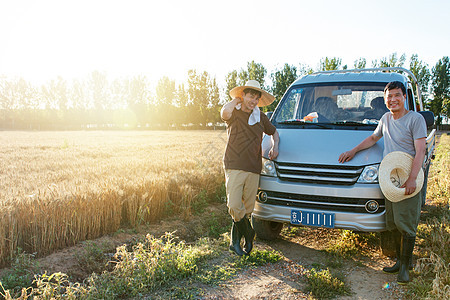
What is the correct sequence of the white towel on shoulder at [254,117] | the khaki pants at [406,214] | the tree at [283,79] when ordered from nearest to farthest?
1. the khaki pants at [406,214]
2. the white towel on shoulder at [254,117]
3. the tree at [283,79]

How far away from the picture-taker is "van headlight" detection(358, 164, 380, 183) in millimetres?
3804

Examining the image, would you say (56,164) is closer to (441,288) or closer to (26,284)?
(26,284)

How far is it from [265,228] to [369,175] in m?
1.71

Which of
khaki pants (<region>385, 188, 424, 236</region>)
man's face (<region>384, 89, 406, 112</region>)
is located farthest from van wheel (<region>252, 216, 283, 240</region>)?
man's face (<region>384, 89, 406, 112</region>)

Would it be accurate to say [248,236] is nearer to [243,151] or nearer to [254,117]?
[243,151]

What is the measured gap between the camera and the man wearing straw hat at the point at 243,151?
4168 mm

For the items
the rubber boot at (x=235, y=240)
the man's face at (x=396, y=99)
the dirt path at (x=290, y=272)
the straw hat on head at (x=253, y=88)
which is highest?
the straw hat on head at (x=253, y=88)

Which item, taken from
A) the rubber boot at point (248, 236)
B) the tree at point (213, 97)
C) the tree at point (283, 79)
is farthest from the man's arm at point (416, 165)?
the tree at point (213, 97)

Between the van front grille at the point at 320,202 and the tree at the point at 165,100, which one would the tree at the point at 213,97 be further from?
the van front grille at the point at 320,202

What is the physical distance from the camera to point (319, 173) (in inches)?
158

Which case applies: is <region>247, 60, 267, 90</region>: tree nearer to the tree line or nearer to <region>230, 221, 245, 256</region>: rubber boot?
the tree line

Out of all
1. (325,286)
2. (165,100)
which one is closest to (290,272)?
(325,286)

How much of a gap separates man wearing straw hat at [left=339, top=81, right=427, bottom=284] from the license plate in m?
0.64

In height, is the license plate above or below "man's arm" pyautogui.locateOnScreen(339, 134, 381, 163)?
below
